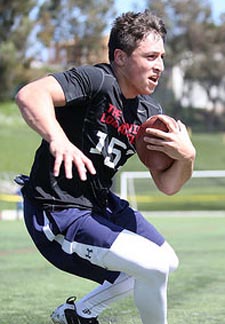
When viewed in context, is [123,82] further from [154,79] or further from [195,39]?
[195,39]

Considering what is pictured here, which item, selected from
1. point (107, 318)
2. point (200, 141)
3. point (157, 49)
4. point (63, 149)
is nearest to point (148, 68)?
point (157, 49)

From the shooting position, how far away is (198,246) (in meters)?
11.7

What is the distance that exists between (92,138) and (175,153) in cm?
46

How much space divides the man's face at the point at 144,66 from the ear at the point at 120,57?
0.01 m

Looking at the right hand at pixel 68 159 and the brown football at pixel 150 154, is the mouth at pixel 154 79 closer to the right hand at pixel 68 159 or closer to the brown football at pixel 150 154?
the brown football at pixel 150 154

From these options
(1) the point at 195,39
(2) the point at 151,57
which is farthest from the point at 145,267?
(1) the point at 195,39

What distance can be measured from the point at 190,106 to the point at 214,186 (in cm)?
3347

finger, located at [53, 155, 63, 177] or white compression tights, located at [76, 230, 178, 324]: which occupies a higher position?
finger, located at [53, 155, 63, 177]

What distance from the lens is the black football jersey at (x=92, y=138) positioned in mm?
4219

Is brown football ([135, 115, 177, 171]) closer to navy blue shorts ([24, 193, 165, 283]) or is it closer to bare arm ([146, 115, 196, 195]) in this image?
bare arm ([146, 115, 196, 195])

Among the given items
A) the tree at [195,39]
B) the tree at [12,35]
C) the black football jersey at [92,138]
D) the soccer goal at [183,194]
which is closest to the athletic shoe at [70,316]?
the black football jersey at [92,138]

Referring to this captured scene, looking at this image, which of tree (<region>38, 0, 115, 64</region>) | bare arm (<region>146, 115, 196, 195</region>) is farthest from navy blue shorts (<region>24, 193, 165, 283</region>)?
tree (<region>38, 0, 115, 64</region>)

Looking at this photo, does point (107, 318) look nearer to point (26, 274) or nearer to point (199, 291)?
point (199, 291)

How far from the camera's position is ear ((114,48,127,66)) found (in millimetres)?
4309
